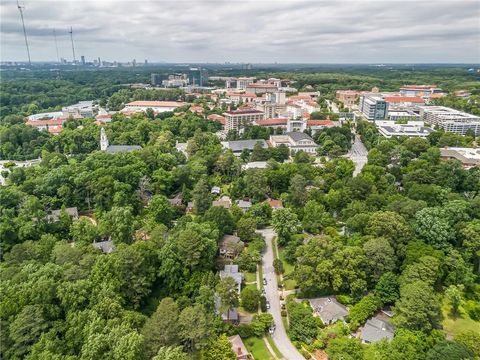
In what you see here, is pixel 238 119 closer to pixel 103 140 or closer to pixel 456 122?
pixel 103 140

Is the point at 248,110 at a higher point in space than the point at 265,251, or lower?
higher

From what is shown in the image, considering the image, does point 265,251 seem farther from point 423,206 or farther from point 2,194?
point 2,194

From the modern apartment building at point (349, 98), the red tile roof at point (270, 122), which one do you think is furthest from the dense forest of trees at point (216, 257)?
the modern apartment building at point (349, 98)

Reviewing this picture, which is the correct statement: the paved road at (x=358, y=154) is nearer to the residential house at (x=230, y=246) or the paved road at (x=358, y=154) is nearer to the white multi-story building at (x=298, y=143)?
the white multi-story building at (x=298, y=143)

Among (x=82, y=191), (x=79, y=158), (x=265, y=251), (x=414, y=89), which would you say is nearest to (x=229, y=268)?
(x=265, y=251)

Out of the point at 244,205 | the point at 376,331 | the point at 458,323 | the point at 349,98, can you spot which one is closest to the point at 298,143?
the point at 244,205

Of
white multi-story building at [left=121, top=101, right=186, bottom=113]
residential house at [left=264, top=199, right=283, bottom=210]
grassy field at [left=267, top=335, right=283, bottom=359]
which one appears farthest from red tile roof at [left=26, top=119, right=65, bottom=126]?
grassy field at [left=267, top=335, right=283, bottom=359]
